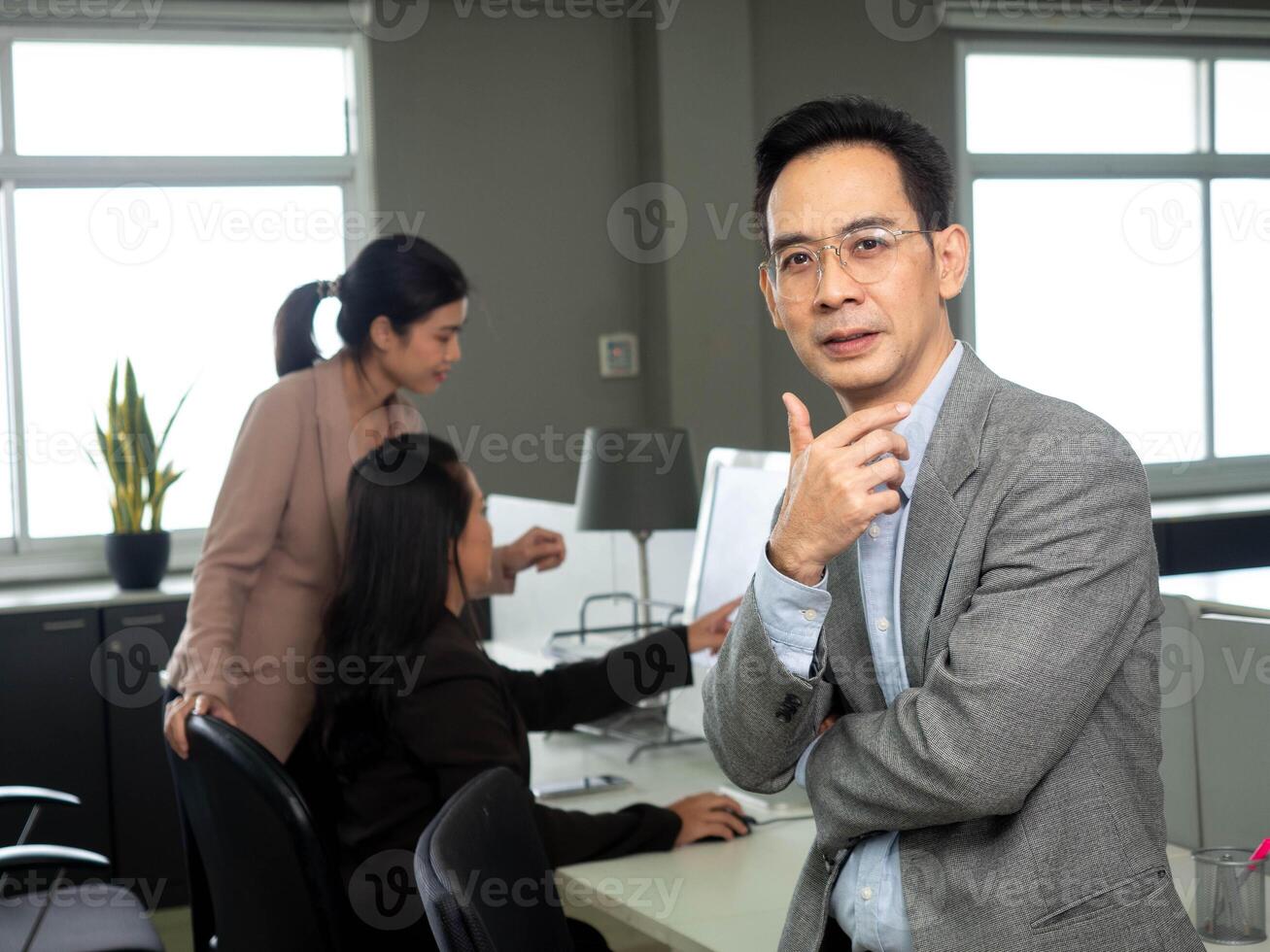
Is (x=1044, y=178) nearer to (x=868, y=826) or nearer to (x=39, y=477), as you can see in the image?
(x=39, y=477)

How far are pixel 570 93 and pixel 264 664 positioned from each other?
119 inches

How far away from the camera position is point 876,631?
3.82ft

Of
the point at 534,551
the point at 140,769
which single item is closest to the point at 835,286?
the point at 534,551

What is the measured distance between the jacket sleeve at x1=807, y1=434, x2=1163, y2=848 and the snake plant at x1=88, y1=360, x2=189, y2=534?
341 cm

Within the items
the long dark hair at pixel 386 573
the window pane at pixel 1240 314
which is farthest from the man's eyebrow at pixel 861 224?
the window pane at pixel 1240 314

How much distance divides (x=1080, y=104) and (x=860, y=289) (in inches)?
198

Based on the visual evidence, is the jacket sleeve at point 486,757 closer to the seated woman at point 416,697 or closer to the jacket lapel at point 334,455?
the seated woman at point 416,697

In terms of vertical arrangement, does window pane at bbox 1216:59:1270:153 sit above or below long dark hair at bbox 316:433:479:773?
above

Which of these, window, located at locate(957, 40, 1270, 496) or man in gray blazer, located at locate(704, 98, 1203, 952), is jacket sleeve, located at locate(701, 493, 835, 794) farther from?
window, located at locate(957, 40, 1270, 496)

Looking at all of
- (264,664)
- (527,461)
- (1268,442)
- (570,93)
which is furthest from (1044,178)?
(264,664)

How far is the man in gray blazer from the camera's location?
40.8 inches

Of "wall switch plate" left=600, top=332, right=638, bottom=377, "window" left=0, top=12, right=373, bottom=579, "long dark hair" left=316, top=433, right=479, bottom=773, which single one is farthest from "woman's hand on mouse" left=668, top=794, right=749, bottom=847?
"wall switch plate" left=600, top=332, right=638, bottom=377

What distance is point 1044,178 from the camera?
18.5 ft

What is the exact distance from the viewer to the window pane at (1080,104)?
5.51 meters
